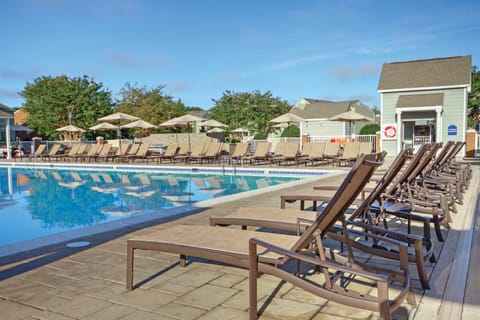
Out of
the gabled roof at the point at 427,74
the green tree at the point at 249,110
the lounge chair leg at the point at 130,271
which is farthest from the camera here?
the green tree at the point at 249,110

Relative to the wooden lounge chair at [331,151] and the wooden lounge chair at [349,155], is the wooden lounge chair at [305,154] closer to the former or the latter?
the wooden lounge chair at [331,151]

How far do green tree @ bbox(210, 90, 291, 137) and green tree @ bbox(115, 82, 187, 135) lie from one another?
13.8 feet

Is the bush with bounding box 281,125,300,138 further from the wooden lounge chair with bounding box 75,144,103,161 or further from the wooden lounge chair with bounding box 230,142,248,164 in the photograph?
the wooden lounge chair with bounding box 75,144,103,161

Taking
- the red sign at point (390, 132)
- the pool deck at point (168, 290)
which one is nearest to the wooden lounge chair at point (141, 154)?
the red sign at point (390, 132)

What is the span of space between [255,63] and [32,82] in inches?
830

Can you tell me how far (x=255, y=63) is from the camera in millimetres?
32750

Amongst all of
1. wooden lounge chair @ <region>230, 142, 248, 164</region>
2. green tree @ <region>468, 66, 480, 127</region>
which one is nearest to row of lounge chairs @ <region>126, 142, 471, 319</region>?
wooden lounge chair @ <region>230, 142, 248, 164</region>

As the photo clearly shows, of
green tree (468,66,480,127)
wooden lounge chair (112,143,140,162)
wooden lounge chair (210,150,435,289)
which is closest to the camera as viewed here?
wooden lounge chair (210,150,435,289)

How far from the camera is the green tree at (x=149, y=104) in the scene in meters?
35.1

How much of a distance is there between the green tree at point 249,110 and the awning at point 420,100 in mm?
14955

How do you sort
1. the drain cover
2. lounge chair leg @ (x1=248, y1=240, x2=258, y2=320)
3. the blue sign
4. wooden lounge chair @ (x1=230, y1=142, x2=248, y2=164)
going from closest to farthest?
1. lounge chair leg @ (x1=248, y1=240, x2=258, y2=320)
2. the drain cover
3. wooden lounge chair @ (x1=230, y1=142, x2=248, y2=164)
4. the blue sign

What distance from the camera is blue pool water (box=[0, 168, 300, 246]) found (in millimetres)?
7713

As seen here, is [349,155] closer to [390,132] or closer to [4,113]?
[390,132]

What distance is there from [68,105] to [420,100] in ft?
83.9
